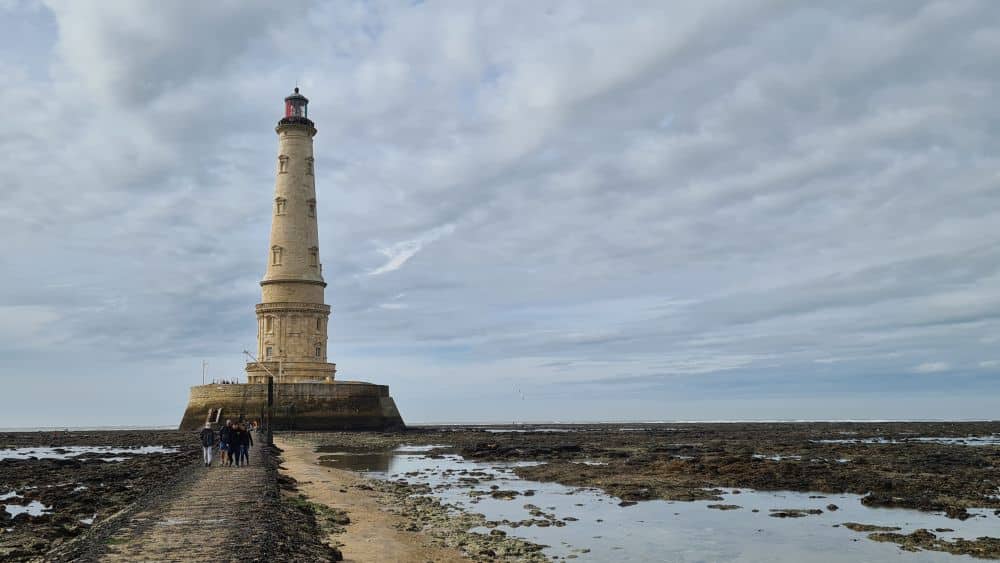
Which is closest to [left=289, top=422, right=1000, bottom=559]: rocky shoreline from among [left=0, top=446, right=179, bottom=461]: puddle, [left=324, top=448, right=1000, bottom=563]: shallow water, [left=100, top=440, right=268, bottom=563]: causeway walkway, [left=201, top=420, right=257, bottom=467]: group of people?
[left=324, top=448, right=1000, bottom=563]: shallow water

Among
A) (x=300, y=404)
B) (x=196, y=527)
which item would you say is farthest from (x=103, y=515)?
(x=300, y=404)

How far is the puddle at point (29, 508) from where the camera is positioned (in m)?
17.6

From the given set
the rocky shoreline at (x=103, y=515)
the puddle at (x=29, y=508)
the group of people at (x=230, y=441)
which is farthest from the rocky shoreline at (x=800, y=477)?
the puddle at (x=29, y=508)

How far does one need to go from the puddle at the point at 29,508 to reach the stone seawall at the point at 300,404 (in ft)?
112

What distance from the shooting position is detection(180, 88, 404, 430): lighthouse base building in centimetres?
5494

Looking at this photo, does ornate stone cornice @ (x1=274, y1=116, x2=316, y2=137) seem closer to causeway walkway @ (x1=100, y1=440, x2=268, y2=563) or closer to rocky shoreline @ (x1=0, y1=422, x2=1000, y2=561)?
rocky shoreline @ (x1=0, y1=422, x2=1000, y2=561)

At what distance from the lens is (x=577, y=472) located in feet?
89.6

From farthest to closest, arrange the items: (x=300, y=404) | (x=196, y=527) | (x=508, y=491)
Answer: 1. (x=300, y=404)
2. (x=508, y=491)
3. (x=196, y=527)

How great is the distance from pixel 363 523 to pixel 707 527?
21.5 feet

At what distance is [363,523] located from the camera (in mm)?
16281

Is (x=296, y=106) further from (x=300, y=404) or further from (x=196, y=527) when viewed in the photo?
(x=196, y=527)

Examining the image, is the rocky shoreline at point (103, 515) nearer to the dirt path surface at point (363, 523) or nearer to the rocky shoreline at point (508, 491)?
the rocky shoreline at point (508, 491)

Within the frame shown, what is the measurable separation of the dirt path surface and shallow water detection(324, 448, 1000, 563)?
5.99ft

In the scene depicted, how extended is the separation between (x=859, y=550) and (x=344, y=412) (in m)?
45.3
